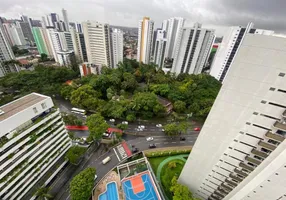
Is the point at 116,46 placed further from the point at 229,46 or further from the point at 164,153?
the point at 164,153

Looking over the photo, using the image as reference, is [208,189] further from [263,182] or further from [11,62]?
[11,62]

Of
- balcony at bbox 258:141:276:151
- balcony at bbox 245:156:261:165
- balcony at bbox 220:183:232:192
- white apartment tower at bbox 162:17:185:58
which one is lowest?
balcony at bbox 220:183:232:192

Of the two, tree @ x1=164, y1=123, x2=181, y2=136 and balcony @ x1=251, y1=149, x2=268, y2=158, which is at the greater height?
balcony @ x1=251, y1=149, x2=268, y2=158

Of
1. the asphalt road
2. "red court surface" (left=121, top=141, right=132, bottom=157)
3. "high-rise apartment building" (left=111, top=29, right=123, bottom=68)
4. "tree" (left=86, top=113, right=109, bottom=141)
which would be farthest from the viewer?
"high-rise apartment building" (left=111, top=29, right=123, bottom=68)

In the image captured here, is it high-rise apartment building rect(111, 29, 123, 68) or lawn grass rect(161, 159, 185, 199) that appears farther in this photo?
high-rise apartment building rect(111, 29, 123, 68)

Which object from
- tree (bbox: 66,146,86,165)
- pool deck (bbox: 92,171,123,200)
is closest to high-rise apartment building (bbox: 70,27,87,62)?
tree (bbox: 66,146,86,165)

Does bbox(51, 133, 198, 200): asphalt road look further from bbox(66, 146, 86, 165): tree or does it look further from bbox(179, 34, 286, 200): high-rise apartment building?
bbox(179, 34, 286, 200): high-rise apartment building

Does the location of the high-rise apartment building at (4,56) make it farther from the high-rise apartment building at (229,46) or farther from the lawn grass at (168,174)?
the high-rise apartment building at (229,46)
